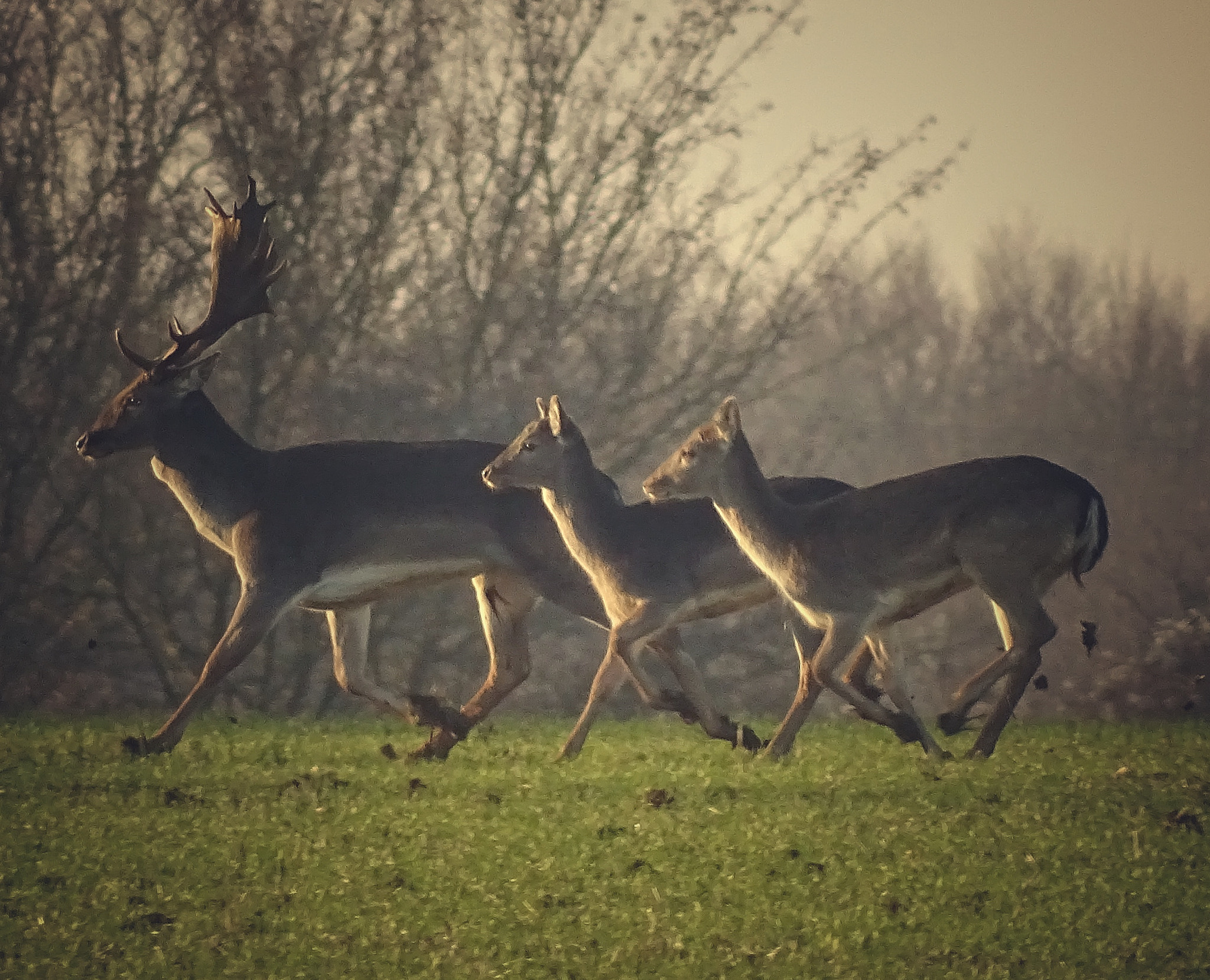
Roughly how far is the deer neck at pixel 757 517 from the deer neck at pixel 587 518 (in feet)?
2.00

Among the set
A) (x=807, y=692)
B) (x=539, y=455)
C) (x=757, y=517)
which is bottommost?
(x=807, y=692)

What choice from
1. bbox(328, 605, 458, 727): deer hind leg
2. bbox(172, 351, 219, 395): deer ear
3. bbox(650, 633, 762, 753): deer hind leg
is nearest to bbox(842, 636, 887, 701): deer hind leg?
bbox(650, 633, 762, 753): deer hind leg

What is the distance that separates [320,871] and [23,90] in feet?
31.9

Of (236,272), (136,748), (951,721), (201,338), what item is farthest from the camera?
(236,272)

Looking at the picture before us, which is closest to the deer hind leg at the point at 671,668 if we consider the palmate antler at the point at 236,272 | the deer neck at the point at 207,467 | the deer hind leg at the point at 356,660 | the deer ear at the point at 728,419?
the deer ear at the point at 728,419

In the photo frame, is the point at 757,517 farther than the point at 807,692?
Yes

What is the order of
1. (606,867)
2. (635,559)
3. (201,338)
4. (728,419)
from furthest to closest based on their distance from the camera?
(201,338)
(728,419)
(635,559)
(606,867)

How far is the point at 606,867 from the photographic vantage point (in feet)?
22.0

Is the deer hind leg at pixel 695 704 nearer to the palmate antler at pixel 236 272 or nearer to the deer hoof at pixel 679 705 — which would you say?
the deer hoof at pixel 679 705

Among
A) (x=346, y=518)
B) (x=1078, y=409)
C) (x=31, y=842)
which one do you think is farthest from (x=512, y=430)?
(x=1078, y=409)

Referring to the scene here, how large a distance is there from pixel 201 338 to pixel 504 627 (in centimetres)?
249

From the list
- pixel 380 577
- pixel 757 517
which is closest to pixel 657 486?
pixel 757 517

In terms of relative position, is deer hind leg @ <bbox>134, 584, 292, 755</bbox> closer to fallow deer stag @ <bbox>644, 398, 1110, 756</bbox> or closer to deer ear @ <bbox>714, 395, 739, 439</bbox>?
deer ear @ <bbox>714, 395, 739, 439</bbox>

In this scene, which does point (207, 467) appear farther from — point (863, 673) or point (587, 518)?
point (863, 673)
